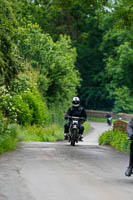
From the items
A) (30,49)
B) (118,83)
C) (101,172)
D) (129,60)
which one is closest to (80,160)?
(101,172)

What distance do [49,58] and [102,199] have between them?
3027 cm

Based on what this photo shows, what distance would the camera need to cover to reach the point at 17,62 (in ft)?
54.3

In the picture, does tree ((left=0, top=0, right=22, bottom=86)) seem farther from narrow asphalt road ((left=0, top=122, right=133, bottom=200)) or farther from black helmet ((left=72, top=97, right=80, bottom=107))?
black helmet ((left=72, top=97, right=80, bottom=107))

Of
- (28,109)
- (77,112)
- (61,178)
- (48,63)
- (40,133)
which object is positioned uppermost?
(48,63)

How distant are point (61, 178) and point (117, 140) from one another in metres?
9.96

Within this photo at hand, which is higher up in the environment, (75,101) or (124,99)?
(124,99)

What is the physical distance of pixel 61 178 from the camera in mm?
9789

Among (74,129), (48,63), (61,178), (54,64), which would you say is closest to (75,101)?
(74,129)

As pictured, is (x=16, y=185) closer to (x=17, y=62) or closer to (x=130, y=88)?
(x=17, y=62)

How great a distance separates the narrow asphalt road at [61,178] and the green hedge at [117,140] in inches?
141

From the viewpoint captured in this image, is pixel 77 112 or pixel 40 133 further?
pixel 40 133

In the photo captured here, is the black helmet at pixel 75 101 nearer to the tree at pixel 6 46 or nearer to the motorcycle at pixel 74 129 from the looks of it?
the motorcycle at pixel 74 129

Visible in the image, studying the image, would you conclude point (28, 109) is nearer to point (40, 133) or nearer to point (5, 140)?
point (40, 133)

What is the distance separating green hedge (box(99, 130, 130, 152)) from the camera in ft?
59.9
